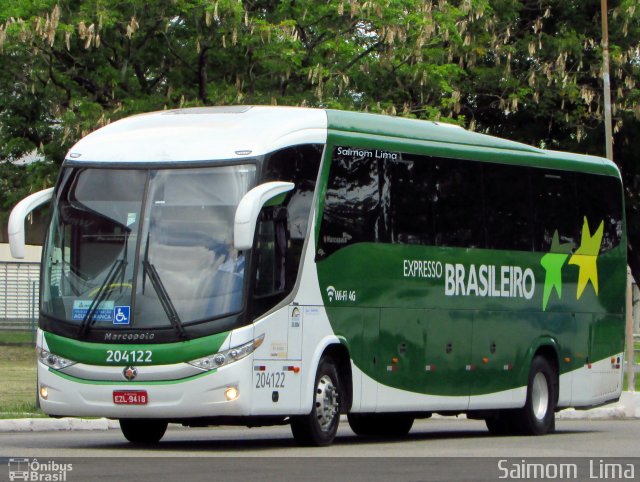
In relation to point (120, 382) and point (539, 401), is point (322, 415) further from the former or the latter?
point (539, 401)

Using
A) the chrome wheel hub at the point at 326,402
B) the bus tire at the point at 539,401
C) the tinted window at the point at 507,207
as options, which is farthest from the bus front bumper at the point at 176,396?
the bus tire at the point at 539,401

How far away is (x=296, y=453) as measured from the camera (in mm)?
15375

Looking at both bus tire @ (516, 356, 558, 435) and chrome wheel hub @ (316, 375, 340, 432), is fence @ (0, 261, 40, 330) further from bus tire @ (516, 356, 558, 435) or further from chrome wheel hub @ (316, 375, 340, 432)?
chrome wheel hub @ (316, 375, 340, 432)

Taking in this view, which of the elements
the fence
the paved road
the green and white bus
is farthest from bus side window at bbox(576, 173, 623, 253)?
the fence

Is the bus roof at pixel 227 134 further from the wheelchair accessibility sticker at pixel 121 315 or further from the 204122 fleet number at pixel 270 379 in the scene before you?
the 204122 fleet number at pixel 270 379

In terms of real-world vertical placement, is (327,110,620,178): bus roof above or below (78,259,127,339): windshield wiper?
above

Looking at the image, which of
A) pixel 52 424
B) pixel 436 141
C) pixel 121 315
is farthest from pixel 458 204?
pixel 52 424

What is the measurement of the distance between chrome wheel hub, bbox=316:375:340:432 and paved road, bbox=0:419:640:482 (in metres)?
0.31

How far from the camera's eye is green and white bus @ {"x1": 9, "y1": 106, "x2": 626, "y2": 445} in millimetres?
15445

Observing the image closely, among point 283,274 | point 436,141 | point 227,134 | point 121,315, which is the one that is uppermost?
point 436,141

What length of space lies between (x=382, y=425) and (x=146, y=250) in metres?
5.49

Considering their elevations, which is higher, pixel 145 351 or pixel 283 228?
pixel 283 228

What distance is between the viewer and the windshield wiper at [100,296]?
15695mm

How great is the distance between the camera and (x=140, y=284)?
51.1 ft
